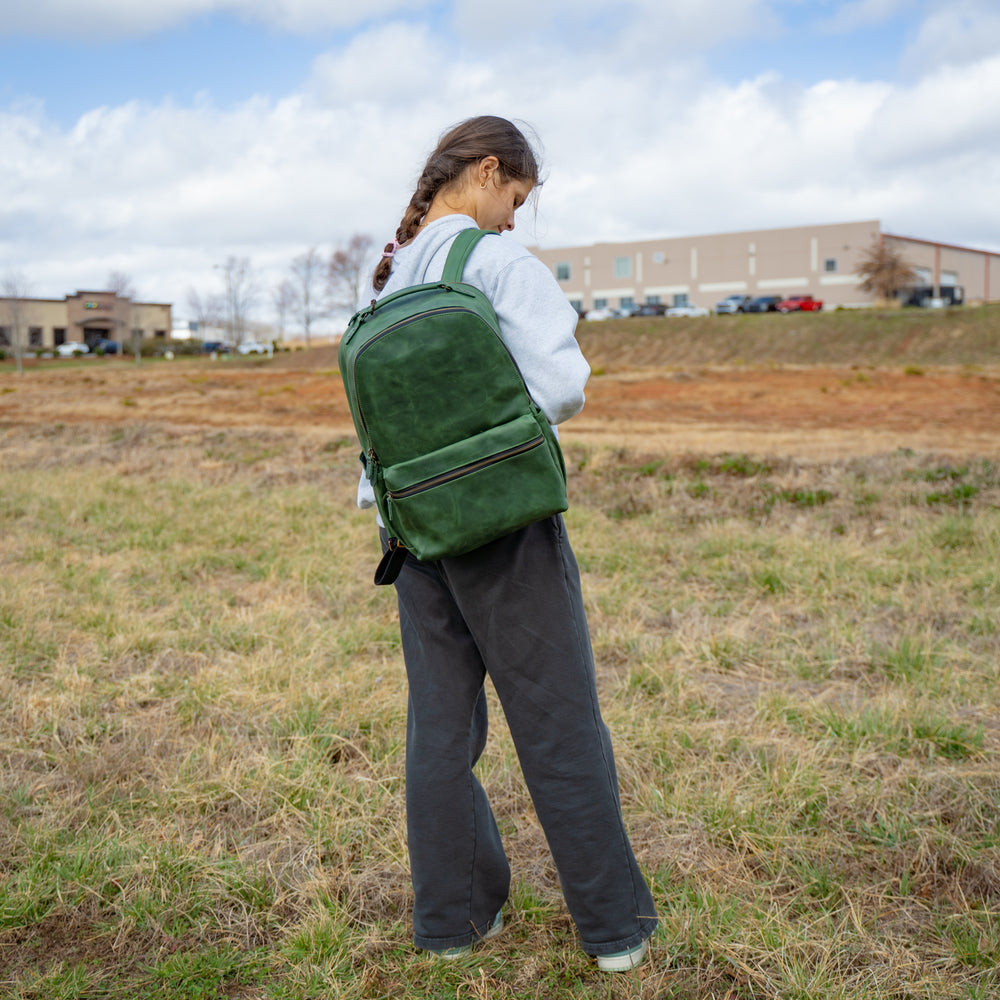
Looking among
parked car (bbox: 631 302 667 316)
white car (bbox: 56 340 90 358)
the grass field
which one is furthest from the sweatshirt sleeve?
white car (bbox: 56 340 90 358)

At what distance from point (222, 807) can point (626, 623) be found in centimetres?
220

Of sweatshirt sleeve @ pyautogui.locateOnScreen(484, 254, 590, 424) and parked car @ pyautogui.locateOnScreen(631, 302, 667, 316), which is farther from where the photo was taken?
parked car @ pyautogui.locateOnScreen(631, 302, 667, 316)

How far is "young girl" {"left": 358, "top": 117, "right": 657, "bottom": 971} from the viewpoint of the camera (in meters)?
1.67

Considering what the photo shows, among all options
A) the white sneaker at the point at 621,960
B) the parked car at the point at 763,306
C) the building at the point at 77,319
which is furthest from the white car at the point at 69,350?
the white sneaker at the point at 621,960

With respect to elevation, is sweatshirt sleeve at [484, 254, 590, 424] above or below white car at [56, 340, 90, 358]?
below

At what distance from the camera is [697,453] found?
9664mm

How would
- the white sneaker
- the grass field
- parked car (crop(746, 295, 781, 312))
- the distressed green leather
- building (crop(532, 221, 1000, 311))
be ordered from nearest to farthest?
1. the distressed green leather
2. the white sneaker
3. the grass field
4. parked car (crop(746, 295, 781, 312))
5. building (crop(532, 221, 1000, 311))

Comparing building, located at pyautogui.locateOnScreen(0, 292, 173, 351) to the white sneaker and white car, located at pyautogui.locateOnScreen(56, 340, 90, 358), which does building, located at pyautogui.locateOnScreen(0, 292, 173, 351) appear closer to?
white car, located at pyautogui.locateOnScreen(56, 340, 90, 358)

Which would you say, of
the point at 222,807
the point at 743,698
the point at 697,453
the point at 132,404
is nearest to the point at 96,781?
the point at 222,807

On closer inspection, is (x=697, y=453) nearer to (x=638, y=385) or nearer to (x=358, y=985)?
(x=358, y=985)

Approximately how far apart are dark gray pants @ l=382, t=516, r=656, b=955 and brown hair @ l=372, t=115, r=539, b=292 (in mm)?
725

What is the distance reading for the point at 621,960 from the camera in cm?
192

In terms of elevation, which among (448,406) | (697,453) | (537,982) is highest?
(448,406)

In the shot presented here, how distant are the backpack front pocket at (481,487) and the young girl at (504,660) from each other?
3.9 inches
